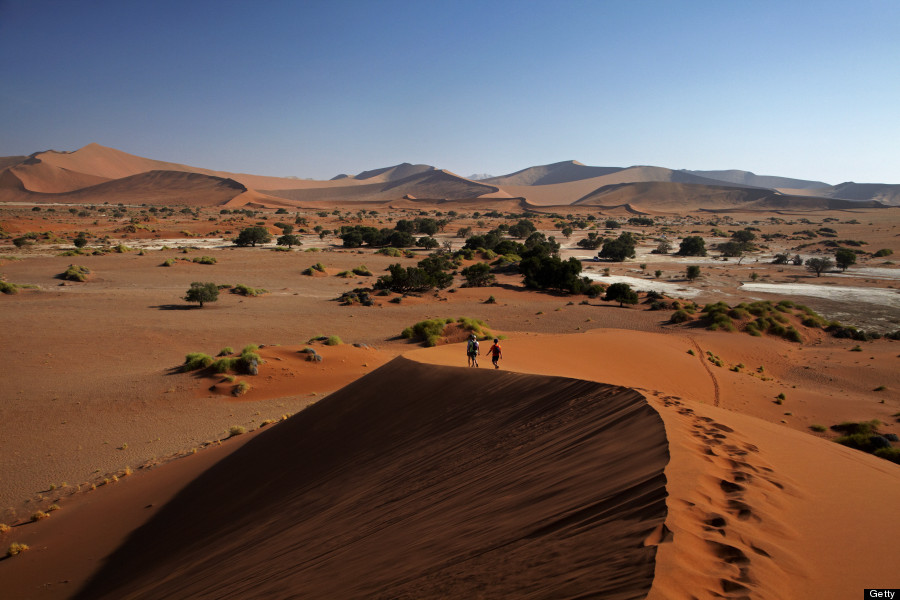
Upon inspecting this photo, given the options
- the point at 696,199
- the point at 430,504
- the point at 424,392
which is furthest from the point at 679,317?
the point at 696,199

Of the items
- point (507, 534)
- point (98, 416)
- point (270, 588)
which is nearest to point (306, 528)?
point (270, 588)

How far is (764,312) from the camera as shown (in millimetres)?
24125

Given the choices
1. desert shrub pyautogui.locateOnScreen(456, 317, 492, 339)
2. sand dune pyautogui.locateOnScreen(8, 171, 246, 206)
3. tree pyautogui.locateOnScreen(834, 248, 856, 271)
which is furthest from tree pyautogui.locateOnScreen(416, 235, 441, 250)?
sand dune pyautogui.locateOnScreen(8, 171, 246, 206)

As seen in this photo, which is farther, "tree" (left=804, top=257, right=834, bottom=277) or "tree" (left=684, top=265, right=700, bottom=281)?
"tree" (left=804, top=257, right=834, bottom=277)

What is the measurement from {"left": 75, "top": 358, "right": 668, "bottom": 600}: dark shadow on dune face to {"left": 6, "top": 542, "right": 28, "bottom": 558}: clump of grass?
1.57 metres

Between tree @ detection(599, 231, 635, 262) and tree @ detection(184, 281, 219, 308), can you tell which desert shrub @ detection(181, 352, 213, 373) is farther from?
tree @ detection(599, 231, 635, 262)

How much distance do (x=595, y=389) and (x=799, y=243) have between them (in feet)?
236

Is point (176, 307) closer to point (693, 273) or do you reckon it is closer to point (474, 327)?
point (474, 327)

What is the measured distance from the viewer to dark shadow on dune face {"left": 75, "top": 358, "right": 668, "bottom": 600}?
3566 millimetres

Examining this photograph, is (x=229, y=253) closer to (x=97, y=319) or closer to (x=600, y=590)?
(x=97, y=319)

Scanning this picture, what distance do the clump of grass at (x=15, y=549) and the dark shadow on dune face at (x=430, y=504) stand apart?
1.57m

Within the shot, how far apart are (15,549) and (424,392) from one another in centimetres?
710

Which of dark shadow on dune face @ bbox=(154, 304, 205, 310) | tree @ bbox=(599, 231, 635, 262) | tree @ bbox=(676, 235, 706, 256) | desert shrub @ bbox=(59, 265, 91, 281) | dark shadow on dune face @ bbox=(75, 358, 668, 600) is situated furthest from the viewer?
tree @ bbox=(676, 235, 706, 256)

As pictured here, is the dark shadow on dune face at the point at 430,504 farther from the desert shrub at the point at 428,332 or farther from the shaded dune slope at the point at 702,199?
the shaded dune slope at the point at 702,199
